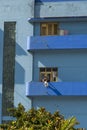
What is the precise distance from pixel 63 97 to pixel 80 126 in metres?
2.20

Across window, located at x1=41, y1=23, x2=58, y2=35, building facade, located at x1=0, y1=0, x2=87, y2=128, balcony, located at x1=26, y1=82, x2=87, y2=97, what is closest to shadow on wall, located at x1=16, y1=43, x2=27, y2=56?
building facade, located at x1=0, y1=0, x2=87, y2=128

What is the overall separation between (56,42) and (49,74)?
236 centimetres

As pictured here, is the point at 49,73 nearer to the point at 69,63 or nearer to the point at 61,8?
the point at 69,63

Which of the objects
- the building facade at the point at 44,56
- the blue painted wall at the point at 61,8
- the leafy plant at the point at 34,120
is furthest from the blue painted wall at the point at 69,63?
the leafy plant at the point at 34,120

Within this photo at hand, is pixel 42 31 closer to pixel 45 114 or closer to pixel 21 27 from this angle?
pixel 21 27

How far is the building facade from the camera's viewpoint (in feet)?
116

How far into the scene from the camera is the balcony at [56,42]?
35.5 m

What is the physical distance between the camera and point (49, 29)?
3747cm

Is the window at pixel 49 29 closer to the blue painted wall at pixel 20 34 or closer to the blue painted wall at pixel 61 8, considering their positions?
the blue painted wall at pixel 61 8

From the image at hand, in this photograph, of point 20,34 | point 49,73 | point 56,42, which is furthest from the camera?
point 20,34

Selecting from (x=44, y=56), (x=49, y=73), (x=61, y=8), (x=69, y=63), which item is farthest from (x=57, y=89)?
(x=61, y=8)

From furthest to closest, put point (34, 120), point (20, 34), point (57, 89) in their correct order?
1. point (20, 34)
2. point (57, 89)
3. point (34, 120)

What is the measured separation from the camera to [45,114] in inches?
1107

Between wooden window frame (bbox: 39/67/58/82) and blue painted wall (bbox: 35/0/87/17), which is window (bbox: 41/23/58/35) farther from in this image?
wooden window frame (bbox: 39/67/58/82)
